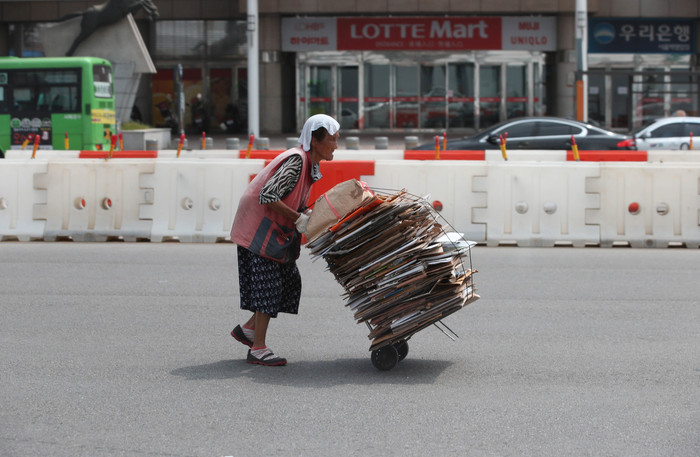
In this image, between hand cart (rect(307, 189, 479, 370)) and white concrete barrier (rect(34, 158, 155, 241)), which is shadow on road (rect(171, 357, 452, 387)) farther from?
white concrete barrier (rect(34, 158, 155, 241))

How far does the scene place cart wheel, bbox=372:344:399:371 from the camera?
241 inches

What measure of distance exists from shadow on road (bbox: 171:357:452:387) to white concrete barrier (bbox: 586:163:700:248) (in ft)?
19.6

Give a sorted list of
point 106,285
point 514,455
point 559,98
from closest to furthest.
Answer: point 514,455
point 106,285
point 559,98

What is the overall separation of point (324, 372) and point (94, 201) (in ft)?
22.7

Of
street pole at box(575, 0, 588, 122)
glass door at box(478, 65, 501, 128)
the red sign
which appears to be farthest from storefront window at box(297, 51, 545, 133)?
street pole at box(575, 0, 588, 122)

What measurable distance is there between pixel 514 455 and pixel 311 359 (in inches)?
86.5

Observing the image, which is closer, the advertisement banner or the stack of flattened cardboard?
the stack of flattened cardboard

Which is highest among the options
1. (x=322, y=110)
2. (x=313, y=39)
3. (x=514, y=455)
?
(x=313, y=39)

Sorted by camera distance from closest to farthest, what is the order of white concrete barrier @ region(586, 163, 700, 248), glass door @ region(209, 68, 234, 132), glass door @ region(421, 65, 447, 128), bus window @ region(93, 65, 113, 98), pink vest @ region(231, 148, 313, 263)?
pink vest @ region(231, 148, 313, 263), white concrete barrier @ region(586, 163, 700, 248), bus window @ region(93, 65, 113, 98), glass door @ region(421, 65, 447, 128), glass door @ region(209, 68, 234, 132)

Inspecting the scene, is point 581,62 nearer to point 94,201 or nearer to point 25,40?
point 94,201

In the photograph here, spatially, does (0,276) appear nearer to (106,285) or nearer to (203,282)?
(106,285)

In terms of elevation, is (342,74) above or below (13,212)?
above

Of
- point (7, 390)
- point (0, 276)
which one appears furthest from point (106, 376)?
point (0, 276)

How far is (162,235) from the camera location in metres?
12.2
